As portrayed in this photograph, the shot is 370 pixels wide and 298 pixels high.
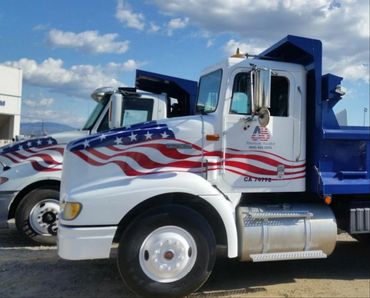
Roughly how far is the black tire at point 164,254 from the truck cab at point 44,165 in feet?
10.8

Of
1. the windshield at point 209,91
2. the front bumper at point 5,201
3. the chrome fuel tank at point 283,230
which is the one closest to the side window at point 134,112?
the front bumper at point 5,201

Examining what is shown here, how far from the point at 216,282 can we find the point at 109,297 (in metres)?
1.39

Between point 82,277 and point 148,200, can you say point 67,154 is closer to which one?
point 148,200

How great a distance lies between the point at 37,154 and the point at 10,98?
112 feet

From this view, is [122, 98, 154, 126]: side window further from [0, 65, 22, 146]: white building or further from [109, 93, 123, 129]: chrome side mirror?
[0, 65, 22, 146]: white building

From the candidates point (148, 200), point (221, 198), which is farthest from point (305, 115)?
point (148, 200)

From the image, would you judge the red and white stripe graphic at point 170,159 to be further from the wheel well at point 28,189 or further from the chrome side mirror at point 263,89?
the wheel well at point 28,189

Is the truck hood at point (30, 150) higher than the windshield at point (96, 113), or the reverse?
the windshield at point (96, 113)

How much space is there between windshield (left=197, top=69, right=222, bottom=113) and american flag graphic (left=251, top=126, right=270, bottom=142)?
23.1 inches

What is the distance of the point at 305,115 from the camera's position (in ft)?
21.2

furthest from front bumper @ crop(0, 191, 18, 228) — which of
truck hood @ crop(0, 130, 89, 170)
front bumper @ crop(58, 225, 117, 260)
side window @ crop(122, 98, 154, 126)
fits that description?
front bumper @ crop(58, 225, 117, 260)

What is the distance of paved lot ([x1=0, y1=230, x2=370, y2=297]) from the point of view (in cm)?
592

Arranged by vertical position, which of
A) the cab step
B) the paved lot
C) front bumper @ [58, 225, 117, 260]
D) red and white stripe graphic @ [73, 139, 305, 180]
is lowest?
the paved lot

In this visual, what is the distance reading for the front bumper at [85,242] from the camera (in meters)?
5.45
